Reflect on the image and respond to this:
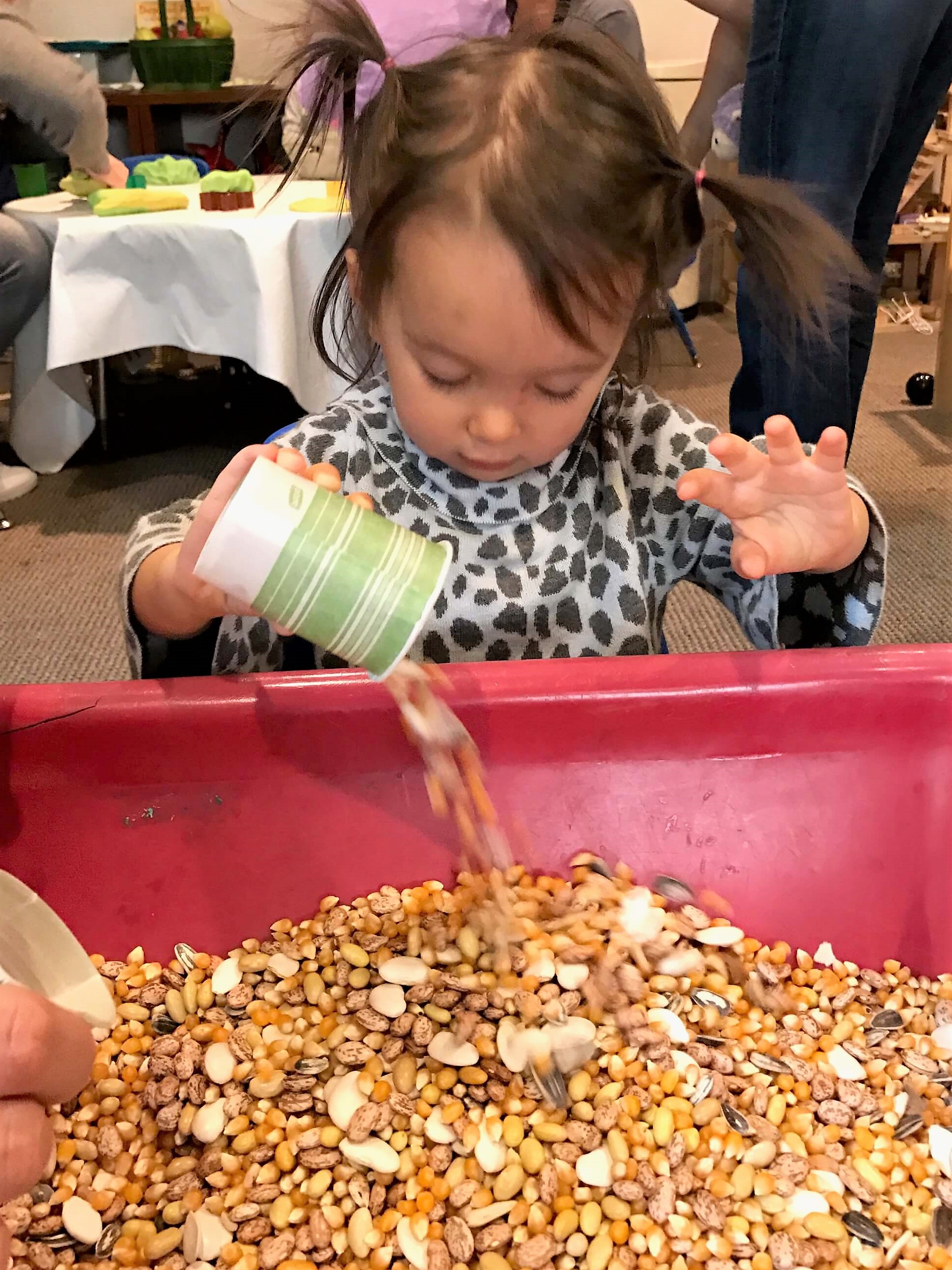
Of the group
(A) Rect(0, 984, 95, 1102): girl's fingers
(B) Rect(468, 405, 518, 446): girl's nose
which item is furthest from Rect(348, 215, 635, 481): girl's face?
(A) Rect(0, 984, 95, 1102): girl's fingers

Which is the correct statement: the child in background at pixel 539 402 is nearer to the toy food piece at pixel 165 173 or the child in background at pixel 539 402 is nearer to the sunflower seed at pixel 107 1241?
the sunflower seed at pixel 107 1241

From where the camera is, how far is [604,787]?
0.83 meters

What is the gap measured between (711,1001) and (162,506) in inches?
70.7

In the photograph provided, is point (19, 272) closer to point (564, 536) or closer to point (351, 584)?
point (564, 536)

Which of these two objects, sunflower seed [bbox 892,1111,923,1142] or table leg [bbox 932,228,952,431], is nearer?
sunflower seed [bbox 892,1111,923,1142]

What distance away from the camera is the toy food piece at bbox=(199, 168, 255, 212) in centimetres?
201

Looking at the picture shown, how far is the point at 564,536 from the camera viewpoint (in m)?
0.94

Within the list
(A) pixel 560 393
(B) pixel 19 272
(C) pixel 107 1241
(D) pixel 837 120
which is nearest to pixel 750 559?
(A) pixel 560 393

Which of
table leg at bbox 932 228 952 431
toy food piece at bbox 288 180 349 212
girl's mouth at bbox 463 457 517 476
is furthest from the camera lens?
table leg at bbox 932 228 952 431

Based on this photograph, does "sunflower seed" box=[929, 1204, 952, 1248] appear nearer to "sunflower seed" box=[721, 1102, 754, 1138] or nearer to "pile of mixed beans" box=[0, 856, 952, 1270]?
"pile of mixed beans" box=[0, 856, 952, 1270]

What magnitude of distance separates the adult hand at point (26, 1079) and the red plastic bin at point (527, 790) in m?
0.29

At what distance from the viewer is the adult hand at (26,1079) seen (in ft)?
1.52

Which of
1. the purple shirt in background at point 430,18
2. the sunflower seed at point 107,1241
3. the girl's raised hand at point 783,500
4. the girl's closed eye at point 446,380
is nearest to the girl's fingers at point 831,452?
the girl's raised hand at point 783,500

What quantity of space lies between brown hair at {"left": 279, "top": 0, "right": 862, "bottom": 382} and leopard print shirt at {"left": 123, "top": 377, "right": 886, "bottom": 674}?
0.13m
